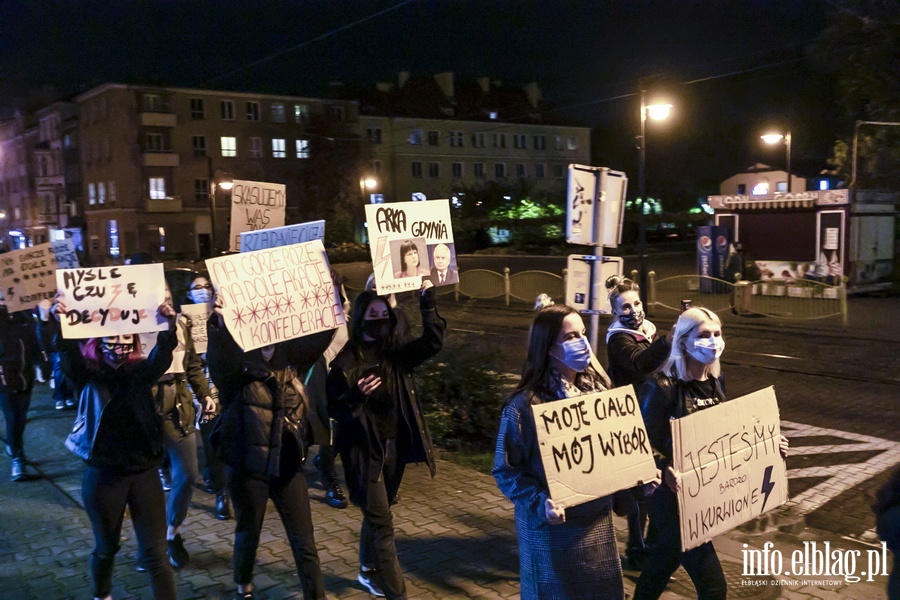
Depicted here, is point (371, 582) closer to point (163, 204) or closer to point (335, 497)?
point (335, 497)

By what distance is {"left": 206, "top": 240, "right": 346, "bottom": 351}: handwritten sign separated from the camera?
412cm

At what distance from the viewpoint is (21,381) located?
7145 mm

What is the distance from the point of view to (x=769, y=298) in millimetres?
19500

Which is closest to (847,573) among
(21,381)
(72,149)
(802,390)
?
(802,390)

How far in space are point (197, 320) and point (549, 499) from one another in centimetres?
429

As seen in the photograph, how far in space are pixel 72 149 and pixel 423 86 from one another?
29990 mm

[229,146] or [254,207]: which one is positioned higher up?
[229,146]

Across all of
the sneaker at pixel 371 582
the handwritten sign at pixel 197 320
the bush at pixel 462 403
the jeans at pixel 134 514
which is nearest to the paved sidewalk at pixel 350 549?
the sneaker at pixel 371 582

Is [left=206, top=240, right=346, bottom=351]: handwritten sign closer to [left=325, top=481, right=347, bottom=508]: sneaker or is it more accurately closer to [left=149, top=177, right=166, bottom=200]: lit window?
[left=325, top=481, right=347, bottom=508]: sneaker

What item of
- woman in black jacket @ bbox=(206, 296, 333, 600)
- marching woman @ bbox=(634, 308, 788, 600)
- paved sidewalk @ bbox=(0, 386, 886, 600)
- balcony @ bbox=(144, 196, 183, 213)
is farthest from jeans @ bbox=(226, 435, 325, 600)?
balcony @ bbox=(144, 196, 183, 213)

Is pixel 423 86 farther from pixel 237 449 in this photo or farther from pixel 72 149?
pixel 237 449

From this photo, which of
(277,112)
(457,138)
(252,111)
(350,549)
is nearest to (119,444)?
(350,549)

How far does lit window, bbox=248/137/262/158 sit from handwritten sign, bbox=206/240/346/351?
56046mm

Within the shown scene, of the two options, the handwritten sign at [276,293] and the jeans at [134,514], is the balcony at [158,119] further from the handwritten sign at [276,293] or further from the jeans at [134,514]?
the jeans at [134,514]
